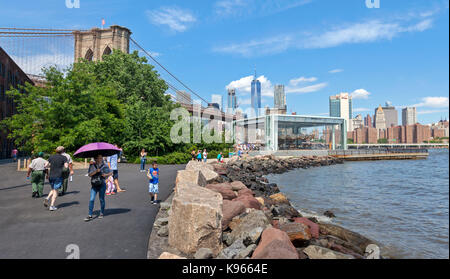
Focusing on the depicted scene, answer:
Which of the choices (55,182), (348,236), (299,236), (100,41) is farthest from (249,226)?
(100,41)

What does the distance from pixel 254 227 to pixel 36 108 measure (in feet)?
90.5

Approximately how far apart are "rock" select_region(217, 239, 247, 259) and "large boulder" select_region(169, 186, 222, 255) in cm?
29

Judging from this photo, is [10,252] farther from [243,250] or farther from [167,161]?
[167,161]

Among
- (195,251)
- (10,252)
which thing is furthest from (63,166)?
(195,251)

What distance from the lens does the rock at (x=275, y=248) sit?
445 cm

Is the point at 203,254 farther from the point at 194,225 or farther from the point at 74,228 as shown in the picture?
the point at 74,228

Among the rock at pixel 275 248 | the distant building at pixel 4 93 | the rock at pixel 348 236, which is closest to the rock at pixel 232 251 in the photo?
the rock at pixel 275 248

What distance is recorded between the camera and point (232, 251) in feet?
17.1

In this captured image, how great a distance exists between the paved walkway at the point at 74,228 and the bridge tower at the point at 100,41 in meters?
50.5

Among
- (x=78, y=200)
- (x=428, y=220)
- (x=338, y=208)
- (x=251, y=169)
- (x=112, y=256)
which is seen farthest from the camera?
(x=251, y=169)

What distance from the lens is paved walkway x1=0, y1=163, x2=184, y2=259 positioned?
5.20 metres

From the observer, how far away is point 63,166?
901cm

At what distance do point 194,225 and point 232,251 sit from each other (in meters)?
0.91

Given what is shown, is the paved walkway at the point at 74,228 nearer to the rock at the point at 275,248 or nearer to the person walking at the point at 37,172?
the person walking at the point at 37,172
